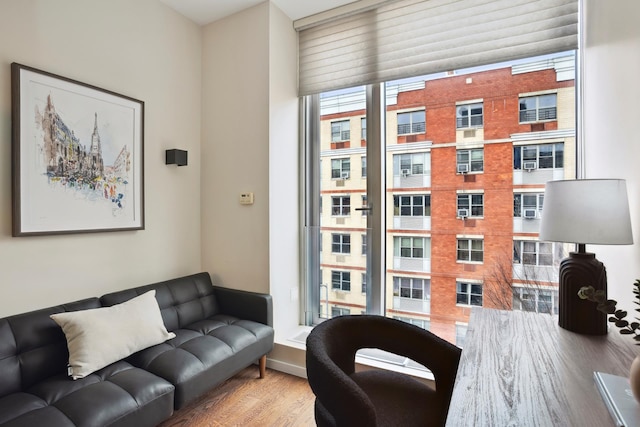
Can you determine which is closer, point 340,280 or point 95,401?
point 95,401

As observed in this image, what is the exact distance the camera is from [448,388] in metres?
1.32

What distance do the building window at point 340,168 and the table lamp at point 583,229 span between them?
161cm

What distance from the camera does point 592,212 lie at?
3.93ft

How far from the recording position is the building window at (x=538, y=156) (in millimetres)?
2078

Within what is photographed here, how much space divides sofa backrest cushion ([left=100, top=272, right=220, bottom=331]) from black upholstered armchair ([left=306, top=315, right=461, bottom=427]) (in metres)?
1.44

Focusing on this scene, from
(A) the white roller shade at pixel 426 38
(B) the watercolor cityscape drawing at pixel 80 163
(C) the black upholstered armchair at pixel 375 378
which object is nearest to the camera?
(C) the black upholstered armchair at pixel 375 378

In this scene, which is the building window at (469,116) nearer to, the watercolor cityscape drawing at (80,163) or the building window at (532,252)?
the building window at (532,252)

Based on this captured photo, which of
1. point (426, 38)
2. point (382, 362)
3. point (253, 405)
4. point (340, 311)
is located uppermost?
point (426, 38)

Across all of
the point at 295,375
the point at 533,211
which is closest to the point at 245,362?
the point at 295,375

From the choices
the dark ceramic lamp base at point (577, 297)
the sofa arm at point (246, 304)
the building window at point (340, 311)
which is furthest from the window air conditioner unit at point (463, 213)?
the sofa arm at point (246, 304)

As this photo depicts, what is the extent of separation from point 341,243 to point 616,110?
6.27 feet

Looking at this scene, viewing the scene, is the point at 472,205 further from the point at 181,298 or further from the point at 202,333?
the point at 181,298

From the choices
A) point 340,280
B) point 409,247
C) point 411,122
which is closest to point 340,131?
point 411,122

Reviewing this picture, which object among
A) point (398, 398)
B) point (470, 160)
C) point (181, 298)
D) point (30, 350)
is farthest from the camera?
point (181, 298)
